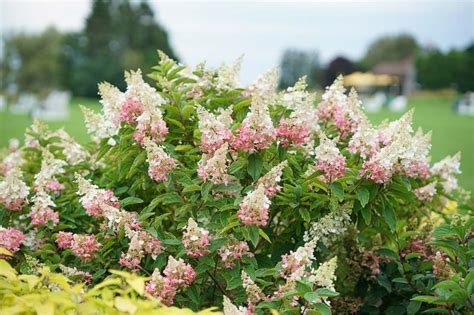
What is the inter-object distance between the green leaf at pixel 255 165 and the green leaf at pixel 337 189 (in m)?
0.28

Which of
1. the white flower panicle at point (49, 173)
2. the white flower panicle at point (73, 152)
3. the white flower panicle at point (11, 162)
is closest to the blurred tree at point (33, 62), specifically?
the white flower panicle at point (11, 162)

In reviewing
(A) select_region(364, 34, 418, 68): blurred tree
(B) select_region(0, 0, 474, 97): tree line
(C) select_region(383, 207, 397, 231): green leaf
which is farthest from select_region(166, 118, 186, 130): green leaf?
(A) select_region(364, 34, 418, 68): blurred tree

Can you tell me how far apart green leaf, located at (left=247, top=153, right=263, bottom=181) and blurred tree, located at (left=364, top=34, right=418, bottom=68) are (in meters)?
60.5

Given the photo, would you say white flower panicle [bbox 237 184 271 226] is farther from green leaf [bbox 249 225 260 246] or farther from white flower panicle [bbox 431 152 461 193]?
white flower panicle [bbox 431 152 461 193]

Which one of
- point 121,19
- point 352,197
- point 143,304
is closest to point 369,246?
point 352,197

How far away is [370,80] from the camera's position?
1967 inches

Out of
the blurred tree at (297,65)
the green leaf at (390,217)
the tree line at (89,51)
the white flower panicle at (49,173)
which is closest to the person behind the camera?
the green leaf at (390,217)

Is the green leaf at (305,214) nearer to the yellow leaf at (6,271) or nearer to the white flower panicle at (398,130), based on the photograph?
the white flower panicle at (398,130)

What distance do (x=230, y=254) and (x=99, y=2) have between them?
4221cm

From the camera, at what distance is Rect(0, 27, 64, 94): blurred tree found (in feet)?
131

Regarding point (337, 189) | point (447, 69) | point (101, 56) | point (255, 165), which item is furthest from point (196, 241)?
point (447, 69)

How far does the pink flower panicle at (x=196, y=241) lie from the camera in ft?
7.77

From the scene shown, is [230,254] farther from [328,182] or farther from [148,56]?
[148,56]

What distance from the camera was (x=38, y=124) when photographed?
11.3ft
